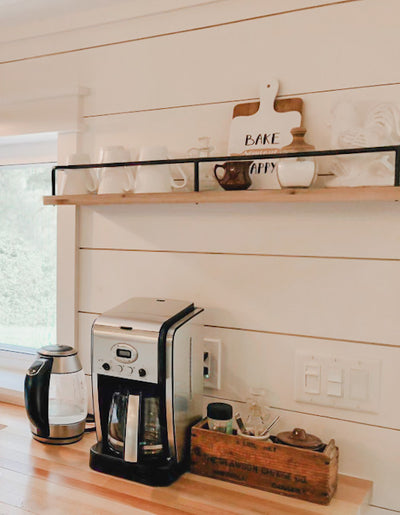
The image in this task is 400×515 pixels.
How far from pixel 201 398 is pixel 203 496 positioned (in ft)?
0.85

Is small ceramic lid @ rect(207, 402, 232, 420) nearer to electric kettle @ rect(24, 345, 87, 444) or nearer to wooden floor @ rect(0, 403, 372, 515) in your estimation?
wooden floor @ rect(0, 403, 372, 515)

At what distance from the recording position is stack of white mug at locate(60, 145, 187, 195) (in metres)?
1.33

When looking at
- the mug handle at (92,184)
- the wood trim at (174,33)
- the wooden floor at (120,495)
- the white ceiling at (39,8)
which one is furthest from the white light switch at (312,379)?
the white ceiling at (39,8)

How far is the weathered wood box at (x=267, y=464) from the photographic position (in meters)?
1.13

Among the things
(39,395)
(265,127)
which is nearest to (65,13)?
(265,127)

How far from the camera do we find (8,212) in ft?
6.48

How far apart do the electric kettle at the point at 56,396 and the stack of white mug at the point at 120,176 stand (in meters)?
0.45

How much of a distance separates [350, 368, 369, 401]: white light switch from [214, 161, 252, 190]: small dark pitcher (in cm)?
51

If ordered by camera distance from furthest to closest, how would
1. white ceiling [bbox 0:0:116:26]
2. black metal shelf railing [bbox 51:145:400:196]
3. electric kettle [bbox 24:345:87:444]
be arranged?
white ceiling [bbox 0:0:116:26]
electric kettle [bbox 24:345:87:444]
black metal shelf railing [bbox 51:145:400:196]

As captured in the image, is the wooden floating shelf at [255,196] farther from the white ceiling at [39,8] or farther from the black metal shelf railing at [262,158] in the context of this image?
the white ceiling at [39,8]

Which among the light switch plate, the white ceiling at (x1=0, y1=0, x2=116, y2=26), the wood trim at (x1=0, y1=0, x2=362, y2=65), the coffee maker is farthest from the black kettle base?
the white ceiling at (x1=0, y1=0, x2=116, y2=26)

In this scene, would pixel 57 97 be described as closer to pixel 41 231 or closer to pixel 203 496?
pixel 41 231

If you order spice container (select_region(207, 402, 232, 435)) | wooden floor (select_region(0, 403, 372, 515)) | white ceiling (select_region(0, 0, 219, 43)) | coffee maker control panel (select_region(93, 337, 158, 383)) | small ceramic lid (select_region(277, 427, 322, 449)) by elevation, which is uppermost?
white ceiling (select_region(0, 0, 219, 43))

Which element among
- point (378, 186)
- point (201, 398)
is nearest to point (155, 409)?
point (201, 398)
